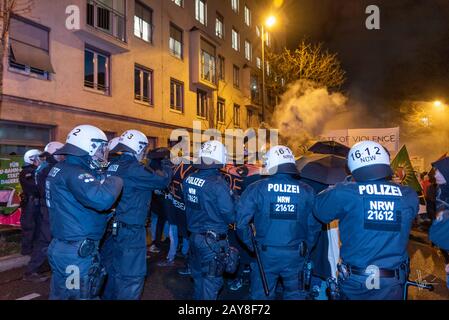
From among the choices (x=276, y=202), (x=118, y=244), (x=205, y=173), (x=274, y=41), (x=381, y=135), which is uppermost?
(x=274, y=41)

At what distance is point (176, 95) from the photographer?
18.0m

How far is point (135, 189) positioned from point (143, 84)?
12102 mm

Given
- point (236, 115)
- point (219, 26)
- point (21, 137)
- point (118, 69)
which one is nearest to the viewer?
point (21, 137)

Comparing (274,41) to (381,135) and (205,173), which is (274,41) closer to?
(381,135)

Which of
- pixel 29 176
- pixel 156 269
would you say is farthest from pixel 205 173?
pixel 29 176

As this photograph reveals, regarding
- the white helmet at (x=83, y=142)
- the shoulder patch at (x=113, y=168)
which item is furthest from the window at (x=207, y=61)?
the white helmet at (x=83, y=142)

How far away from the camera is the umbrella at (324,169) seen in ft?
16.2

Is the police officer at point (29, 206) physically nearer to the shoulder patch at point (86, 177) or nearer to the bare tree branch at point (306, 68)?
the shoulder patch at point (86, 177)

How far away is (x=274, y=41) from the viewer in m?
33.4

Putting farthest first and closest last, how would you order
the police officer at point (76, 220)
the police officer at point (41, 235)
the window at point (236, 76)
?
the window at point (236, 76)
the police officer at point (41, 235)
the police officer at point (76, 220)

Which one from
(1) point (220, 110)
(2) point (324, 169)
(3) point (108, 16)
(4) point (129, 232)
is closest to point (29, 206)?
(4) point (129, 232)

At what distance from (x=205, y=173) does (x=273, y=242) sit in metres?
1.17

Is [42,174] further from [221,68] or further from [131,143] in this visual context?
[221,68]

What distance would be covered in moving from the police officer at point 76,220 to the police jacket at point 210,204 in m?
1.03
